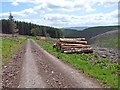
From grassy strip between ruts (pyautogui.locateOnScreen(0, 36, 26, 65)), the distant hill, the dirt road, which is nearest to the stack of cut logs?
grassy strip between ruts (pyautogui.locateOnScreen(0, 36, 26, 65))

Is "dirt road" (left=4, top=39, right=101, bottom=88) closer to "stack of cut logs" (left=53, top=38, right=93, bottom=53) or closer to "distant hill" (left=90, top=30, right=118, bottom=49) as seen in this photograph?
"stack of cut logs" (left=53, top=38, right=93, bottom=53)

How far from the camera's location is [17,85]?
53.4ft

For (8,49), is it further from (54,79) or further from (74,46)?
(54,79)

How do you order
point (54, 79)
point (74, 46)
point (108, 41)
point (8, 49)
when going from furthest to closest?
point (108, 41), point (8, 49), point (74, 46), point (54, 79)

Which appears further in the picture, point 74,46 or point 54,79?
point 74,46

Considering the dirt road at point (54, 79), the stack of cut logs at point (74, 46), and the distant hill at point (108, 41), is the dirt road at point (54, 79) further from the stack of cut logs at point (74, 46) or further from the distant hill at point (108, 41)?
the distant hill at point (108, 41)

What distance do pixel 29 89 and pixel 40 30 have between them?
177 meters

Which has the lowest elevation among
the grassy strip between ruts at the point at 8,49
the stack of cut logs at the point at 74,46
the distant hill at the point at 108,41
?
the distant hill at the point at 108,41

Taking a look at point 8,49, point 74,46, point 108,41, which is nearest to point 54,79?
point 74,46

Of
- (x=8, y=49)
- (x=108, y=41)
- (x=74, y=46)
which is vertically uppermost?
(x=74, y=46)

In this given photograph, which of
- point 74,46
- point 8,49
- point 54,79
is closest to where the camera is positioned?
point 54,79

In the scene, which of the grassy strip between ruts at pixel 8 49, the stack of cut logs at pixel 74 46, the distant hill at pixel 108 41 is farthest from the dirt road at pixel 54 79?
the distant hill at pixel 108 41

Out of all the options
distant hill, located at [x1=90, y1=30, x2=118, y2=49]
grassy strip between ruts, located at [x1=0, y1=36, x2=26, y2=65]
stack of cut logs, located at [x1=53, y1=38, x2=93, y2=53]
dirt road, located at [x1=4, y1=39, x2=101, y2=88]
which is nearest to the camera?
dirt road, located at [x1=4, y1=39, x2=101, y2=88]

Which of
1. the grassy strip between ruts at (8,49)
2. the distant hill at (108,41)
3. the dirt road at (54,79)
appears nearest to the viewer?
the dirt road at (54,79)
